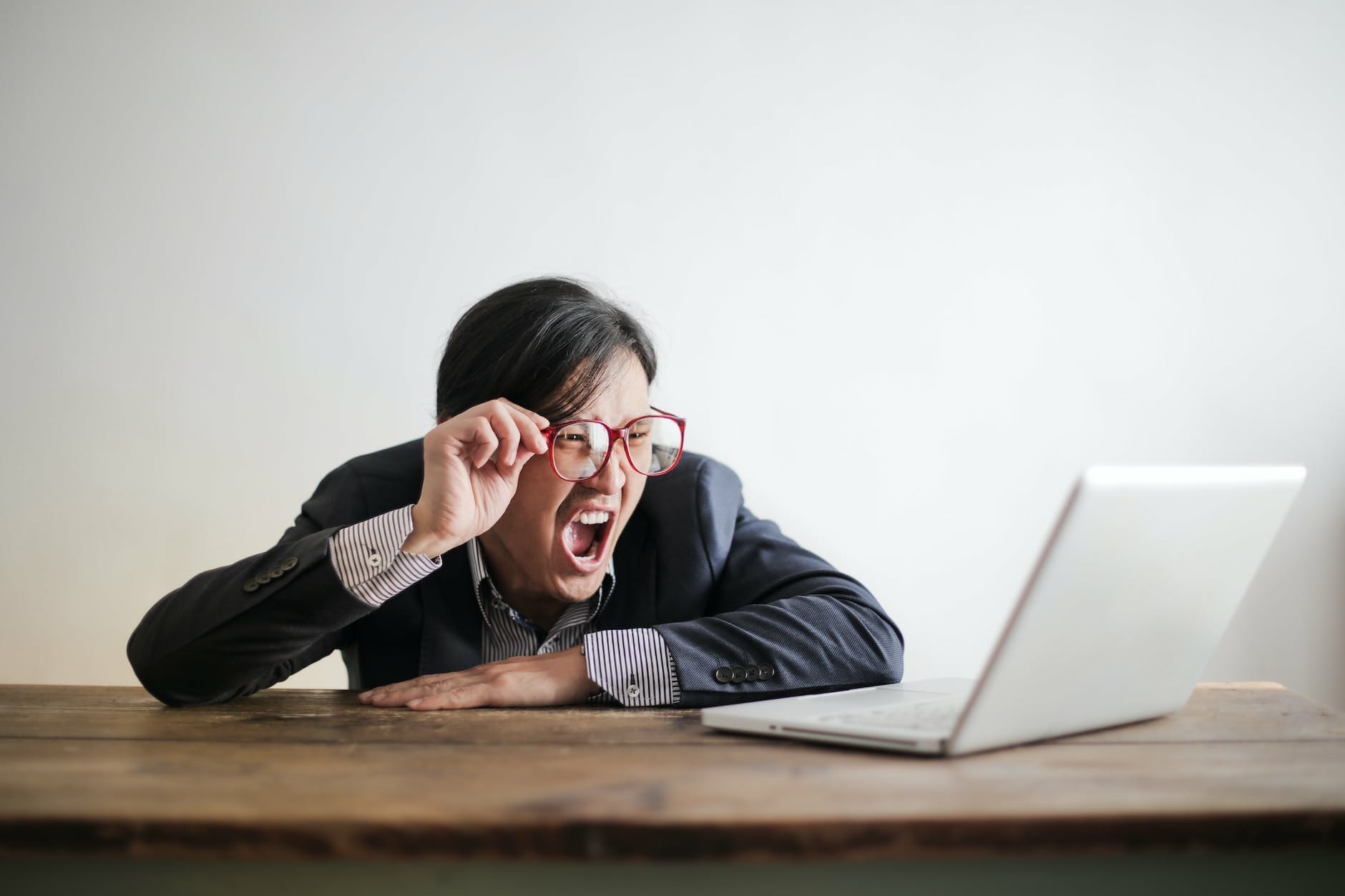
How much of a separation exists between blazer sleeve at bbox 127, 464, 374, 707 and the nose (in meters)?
0.38

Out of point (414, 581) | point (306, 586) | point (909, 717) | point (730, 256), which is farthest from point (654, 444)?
point (730, 256)

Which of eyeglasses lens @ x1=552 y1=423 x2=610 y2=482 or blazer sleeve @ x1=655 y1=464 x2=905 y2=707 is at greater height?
eyeglasses lens @ x1=552 y1=423 x2=610 y2=482

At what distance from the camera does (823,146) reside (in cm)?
282

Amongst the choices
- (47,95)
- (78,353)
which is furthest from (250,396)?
(47,95)

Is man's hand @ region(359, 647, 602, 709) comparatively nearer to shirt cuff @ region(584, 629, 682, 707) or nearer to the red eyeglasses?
shirt cuff @ region(584, 629, 682, 707)

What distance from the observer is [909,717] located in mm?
987

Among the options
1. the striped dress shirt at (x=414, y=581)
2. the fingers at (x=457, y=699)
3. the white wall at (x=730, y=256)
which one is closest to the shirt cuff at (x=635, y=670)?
the striped dress shirt at (x=414, y=581)

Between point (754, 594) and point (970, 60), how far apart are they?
1957 millimetres

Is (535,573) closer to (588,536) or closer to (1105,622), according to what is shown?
(588,536)

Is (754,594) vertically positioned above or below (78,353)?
above

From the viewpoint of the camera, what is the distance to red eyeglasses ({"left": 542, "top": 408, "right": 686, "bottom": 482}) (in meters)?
1.43

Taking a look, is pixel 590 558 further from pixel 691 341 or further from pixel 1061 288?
pixel 1061 288

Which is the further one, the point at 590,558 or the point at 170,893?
the point at 590,558

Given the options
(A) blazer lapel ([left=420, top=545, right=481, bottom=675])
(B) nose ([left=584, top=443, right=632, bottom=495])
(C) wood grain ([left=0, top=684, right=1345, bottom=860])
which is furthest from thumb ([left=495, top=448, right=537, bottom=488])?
(C) wood grain ([left=0, top=684, right=1345, bottom=860])
